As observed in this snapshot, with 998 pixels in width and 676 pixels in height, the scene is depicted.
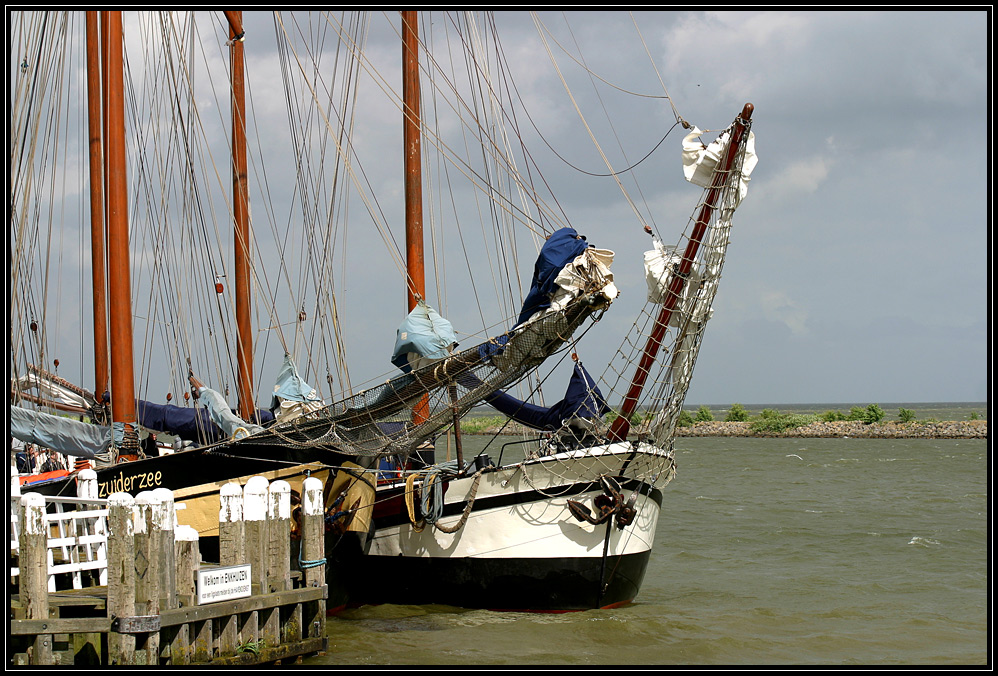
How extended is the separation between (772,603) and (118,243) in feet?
39.0

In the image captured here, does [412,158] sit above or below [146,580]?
above

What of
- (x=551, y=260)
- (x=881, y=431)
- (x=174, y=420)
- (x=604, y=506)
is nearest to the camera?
(x=551, y=260)

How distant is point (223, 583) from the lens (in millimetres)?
10375

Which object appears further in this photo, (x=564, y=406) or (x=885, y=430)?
(x=885, y=430)

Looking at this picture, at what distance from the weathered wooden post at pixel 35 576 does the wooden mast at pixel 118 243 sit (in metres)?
6.33

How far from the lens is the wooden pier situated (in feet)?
30.6

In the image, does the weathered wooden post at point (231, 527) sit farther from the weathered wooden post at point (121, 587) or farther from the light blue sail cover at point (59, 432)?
the light blue sail cover at point (59, 432)

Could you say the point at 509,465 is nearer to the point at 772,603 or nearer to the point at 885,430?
the point at 772,603

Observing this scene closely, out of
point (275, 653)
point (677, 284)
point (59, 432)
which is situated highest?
point (677, 284)

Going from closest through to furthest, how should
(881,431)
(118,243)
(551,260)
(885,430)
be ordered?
(551,260) < (118,243) < (881,431) < (885,430)

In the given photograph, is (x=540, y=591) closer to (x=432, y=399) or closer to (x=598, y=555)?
(x=598, y=555)

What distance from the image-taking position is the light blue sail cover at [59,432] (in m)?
15.2

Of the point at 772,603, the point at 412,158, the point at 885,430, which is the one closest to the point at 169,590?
the point at 772,603

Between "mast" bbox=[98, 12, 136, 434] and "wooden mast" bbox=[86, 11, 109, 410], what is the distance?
2.51 metres
